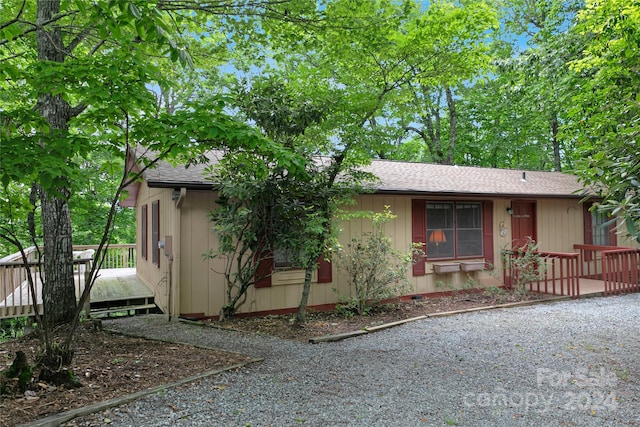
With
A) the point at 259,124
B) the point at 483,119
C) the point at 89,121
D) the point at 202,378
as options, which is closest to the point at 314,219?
the point at 259,124

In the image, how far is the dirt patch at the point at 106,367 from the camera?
3.10 metres

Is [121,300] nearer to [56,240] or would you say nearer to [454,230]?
[56,240]

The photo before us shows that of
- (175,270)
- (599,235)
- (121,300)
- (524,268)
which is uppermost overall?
(599,235)

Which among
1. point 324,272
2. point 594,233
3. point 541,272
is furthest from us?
point 594,233

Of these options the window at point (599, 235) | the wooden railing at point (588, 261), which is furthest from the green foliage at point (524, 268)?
the window at point (599, 235)

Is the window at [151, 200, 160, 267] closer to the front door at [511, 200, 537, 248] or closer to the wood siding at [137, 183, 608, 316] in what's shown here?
the wood siding at [137, 183, 608, 316]

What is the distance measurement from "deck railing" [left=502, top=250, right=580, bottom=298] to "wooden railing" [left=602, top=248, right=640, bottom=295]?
0.63 m

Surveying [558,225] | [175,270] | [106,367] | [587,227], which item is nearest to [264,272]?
[175,270]

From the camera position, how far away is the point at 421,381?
3.83 meters

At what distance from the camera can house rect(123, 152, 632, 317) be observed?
640 centimetres

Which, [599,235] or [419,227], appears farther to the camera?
[599,235]

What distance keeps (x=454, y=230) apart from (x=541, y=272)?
1821 mm

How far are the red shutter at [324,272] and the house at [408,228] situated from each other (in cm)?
2

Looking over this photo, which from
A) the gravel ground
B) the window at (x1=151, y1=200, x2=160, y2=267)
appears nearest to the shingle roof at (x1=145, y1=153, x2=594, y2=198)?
the window at (x1=151, y1=200, x2=160, y2=267)
